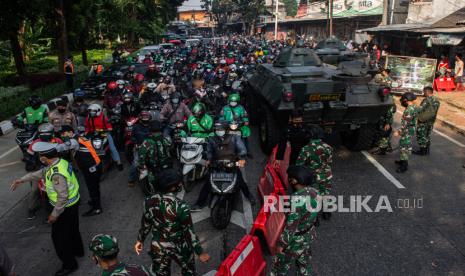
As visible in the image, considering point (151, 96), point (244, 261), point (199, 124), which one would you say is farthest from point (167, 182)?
point (151, 96)

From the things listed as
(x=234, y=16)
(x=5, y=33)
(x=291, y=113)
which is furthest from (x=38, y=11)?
(x=234, y=16)

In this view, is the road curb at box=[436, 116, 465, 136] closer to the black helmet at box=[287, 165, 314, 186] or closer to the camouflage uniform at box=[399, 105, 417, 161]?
the camouflage uniform at box=[399, 105, 417, 161]

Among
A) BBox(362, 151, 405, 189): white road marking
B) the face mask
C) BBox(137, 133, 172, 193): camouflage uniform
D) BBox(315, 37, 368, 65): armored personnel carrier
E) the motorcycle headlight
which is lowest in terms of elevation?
BBox(362, 151, 405, 189): white road marking

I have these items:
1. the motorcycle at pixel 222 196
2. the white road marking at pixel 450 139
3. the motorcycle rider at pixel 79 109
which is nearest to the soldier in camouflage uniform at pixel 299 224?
the motorcycle at pixel 222 196

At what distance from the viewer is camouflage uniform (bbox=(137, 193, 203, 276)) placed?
11.7ft

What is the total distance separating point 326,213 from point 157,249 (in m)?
3.14

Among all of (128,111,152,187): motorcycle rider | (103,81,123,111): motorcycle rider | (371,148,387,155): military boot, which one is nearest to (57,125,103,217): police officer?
(128,111,152,187): motorcycle rider

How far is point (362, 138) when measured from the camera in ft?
28.0

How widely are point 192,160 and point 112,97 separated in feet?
15.4

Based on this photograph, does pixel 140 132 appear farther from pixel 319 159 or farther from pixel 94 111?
pixel 319 159

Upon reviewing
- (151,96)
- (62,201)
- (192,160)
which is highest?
(151,96)

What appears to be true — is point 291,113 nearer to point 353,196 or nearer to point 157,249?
point 353,196

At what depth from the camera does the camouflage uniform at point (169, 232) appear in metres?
3.55

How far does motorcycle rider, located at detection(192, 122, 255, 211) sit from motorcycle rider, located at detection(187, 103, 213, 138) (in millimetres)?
1221
